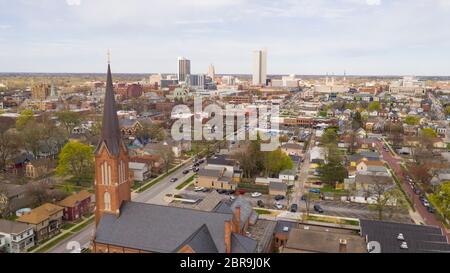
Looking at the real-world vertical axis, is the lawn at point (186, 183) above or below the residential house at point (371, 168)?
below

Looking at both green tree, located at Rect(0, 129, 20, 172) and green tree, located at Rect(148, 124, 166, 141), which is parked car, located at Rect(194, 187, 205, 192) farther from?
green tree, located at Rect(0, 129, 20, 172)

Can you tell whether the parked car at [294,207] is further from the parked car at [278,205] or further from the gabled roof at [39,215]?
the gabled roof at [39,215]

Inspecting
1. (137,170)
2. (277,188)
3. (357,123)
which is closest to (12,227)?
(137,170)

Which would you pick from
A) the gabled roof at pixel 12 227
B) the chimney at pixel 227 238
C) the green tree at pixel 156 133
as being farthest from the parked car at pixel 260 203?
the green tree at pixel 156 133
